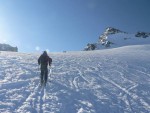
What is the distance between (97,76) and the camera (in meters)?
28.0

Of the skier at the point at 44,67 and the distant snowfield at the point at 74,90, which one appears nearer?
the distant snowfield at the point at 74,90

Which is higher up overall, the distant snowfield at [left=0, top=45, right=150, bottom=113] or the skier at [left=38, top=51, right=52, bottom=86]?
the skier at [left=38, top=51, right=52, bottom=86]

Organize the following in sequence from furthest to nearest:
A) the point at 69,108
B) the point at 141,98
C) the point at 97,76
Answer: the point at 97,76
the point at 141,98
the point at 69,108

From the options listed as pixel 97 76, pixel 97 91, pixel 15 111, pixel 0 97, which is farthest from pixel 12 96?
pixel 97 76

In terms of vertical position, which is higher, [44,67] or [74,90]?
[44,67]

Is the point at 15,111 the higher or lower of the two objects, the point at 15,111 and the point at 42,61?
the lower

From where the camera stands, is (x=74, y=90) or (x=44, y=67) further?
(x=44, y=67)

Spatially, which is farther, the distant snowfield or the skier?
the skier

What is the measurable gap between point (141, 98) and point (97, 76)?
24.4 feet

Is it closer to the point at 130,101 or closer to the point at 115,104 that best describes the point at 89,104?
the point at 115,104

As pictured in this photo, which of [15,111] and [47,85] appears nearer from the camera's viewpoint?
[15,111]

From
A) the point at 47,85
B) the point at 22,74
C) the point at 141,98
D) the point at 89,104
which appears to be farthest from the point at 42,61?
the point at 141,98

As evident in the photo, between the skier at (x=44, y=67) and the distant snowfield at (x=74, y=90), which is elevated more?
the skier at (x=44, y=67)

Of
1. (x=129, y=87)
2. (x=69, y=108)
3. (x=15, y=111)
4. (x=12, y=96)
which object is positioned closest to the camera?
(x=15, y=111)
